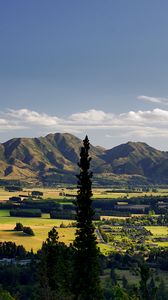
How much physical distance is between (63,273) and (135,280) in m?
89.1

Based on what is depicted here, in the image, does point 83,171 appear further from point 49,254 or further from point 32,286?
point 32,286

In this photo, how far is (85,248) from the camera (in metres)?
73.0

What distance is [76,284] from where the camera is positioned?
72.6 meters

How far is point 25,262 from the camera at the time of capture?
198 metres

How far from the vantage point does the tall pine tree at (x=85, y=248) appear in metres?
72.1

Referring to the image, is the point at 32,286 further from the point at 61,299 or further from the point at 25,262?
the point at 61,299

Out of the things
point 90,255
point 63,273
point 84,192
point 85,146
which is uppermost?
point 85,146

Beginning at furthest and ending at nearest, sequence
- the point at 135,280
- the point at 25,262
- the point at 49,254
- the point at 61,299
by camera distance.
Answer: the point at 25,262 → the point at 135,280 → the point at 49,254 → the point at 61,299

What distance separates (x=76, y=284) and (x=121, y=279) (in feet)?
346

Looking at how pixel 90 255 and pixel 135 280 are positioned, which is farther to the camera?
pixel 135 280

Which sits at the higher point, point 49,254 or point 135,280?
point 49,254

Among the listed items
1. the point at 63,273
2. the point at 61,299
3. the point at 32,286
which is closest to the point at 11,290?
the point at 32,286

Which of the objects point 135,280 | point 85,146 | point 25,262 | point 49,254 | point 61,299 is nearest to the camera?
point 61,299

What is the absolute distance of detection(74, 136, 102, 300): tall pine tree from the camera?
236ft
